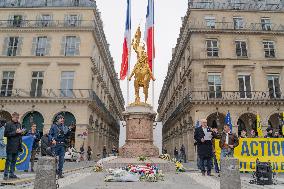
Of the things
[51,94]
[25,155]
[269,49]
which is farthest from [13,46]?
[269,49]

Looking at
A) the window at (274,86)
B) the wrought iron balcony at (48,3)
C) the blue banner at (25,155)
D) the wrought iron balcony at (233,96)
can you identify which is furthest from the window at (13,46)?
the window at (274,86)

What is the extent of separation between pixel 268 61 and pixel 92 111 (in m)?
19.4

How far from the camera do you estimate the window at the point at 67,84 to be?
2832 centimetres

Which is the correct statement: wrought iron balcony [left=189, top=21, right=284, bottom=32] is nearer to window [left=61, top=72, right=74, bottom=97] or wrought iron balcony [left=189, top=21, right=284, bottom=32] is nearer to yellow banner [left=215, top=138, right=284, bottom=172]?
window [left=61, top=72, right=74, bottom=97]

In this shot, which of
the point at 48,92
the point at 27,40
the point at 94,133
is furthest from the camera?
the point at 94,133

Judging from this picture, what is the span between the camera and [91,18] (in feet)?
102

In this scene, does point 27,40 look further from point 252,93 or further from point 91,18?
point 252,93

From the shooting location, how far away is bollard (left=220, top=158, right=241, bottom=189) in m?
5.71

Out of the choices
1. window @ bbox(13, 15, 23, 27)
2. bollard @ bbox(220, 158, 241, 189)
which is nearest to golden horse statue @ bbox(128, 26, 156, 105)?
bollard @ bbox(220, 158, 241, 189)

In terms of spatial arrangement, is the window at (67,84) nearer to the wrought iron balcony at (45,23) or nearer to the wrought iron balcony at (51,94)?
the wrought iron balcony at (51,94)

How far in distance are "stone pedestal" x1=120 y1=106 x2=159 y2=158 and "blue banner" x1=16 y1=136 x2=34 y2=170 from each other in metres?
5.64

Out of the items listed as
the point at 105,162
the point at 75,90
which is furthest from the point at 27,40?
the point at 105,162

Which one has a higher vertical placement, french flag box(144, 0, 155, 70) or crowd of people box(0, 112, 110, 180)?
french flag box(144, 0, 155, 70)

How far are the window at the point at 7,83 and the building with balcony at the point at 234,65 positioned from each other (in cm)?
1812
